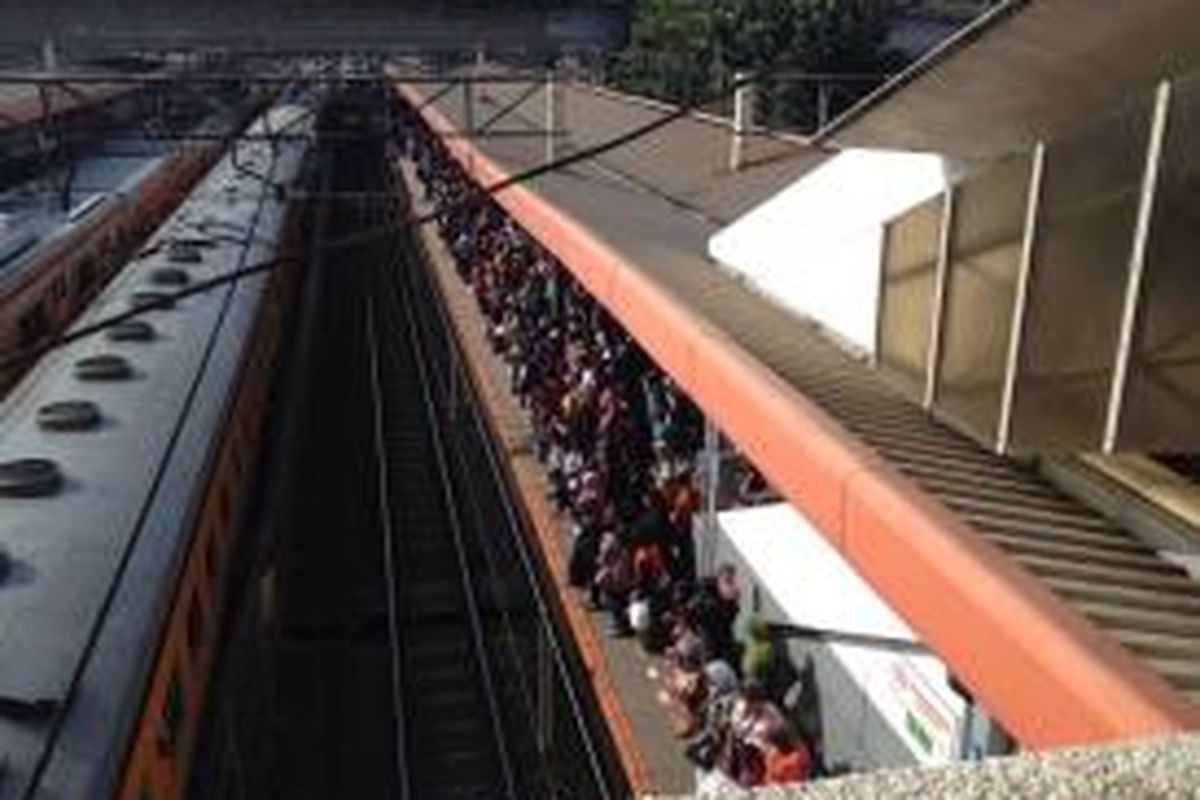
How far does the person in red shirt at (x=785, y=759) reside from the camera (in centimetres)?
1180

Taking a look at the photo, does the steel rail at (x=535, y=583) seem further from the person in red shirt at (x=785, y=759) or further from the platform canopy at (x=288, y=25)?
the platform canopy at (x=288, y=25)

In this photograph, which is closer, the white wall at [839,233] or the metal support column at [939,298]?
the metal support column at [939,298]

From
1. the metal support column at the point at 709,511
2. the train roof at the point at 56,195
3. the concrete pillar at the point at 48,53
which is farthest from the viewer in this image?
the concrete pillar at the point at 48,53

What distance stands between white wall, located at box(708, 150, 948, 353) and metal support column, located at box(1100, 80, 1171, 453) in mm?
2533

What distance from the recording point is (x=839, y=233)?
12.1 metres

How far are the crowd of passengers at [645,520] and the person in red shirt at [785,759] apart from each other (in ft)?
0.04

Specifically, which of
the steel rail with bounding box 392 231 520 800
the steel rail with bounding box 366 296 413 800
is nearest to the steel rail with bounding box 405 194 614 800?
the steel rail with bounding box 392 231 520 800

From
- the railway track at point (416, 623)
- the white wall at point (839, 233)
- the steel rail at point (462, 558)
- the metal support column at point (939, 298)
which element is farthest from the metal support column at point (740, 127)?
the metal support column at point (939, 298)

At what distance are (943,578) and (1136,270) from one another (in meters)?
1.51

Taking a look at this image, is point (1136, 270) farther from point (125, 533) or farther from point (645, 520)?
point (645, 520)

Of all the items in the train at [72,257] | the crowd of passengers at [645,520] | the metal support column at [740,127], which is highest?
the metal support column at [740,127]

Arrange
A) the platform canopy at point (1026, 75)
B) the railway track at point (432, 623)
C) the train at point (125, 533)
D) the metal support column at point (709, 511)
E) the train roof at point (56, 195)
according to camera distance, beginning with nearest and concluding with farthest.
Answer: the platform canopy at point (1026, 75), the train at point (125, 533), the railway track at point (432, 623), the metal support column at point (709, 511), the train roof at point (56, 195)

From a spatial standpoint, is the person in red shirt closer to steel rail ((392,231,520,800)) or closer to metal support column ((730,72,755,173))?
steel rail ((392,231,520,800))

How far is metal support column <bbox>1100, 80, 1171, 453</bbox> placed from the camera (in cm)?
722
